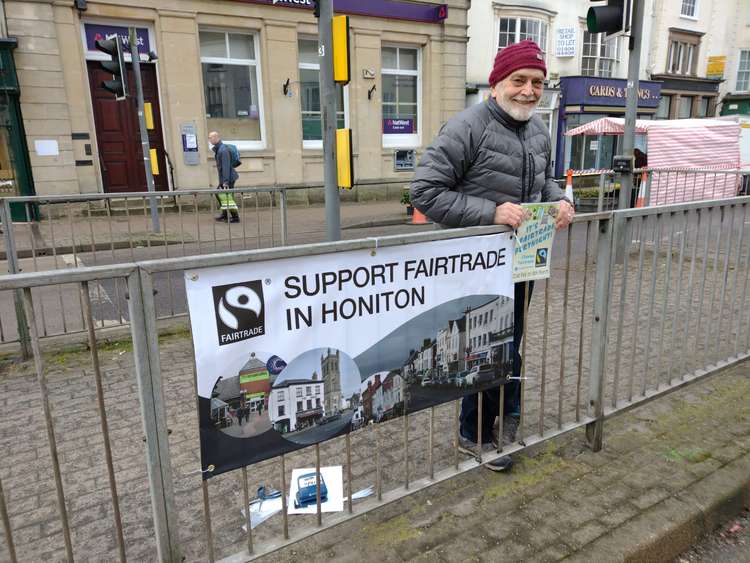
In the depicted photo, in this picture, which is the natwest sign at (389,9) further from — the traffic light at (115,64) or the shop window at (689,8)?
the shop window at (689,8)

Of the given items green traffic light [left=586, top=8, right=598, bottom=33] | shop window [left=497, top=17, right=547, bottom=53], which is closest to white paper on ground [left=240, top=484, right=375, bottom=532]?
green traffic light [left=586, top=8, right=598, bottom=33]

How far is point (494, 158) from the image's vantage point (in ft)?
9.45

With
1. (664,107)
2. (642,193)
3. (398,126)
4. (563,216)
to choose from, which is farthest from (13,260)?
(664,107)

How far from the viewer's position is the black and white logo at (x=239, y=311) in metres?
1.99

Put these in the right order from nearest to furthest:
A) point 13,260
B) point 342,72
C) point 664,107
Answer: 1. point 13,260
2. point 342,72
3. point 664,107

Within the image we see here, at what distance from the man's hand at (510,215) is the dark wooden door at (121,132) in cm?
1375

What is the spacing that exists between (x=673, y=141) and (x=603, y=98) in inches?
434

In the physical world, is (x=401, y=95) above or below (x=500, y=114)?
above

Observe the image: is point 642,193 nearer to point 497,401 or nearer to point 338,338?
point 497,401

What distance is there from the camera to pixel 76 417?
12.5 ft

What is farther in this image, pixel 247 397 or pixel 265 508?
pixel 265 508

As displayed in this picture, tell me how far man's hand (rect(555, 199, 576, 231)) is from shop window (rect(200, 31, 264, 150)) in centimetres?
1455

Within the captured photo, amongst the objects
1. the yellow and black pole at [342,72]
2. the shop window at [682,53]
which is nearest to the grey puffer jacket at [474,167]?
the yellow and black pole at [342,72]

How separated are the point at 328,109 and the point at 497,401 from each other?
14.1ft
